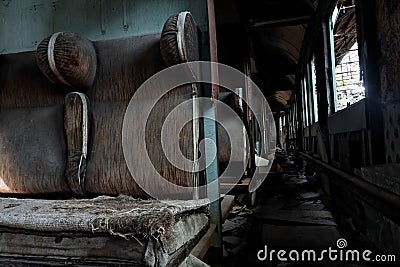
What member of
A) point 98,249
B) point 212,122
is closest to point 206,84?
point 212,122

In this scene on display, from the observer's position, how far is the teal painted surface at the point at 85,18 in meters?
1.12

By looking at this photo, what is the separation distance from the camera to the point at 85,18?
Answer: 3.97ft

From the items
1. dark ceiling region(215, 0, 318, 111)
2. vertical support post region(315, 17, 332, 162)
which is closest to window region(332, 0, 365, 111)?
vertical support post region(315, 17, 332, 162)

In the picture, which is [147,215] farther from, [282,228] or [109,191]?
[282,228]

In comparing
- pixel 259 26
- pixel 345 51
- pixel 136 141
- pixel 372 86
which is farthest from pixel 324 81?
pixel 136 141

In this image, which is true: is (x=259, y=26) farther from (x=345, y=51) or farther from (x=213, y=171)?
(x=213, y=171)

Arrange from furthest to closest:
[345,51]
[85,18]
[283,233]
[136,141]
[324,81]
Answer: [324,81], [345,51], [283,233], [85,18], [136,141]

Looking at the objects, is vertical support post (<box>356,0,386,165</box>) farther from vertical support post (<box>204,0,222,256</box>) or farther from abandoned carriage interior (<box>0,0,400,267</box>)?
vertical support post (<box>204,0,222,256</box>)

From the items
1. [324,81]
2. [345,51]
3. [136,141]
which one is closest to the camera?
[136,141]

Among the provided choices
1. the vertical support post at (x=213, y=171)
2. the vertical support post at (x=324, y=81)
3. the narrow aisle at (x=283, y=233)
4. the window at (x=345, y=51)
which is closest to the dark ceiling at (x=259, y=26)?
the vertical support post at (x=324, y=81)

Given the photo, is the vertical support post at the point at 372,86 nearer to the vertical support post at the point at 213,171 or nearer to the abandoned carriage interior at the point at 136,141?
the abandoned carriage interior at the point at 136,141

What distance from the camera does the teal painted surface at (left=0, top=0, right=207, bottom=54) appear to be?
1.12 metres

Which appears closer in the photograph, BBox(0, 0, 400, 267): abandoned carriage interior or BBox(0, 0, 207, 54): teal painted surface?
BBox(0, 0, 400, 267): abandoned carriage interior

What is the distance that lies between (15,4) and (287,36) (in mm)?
4289
